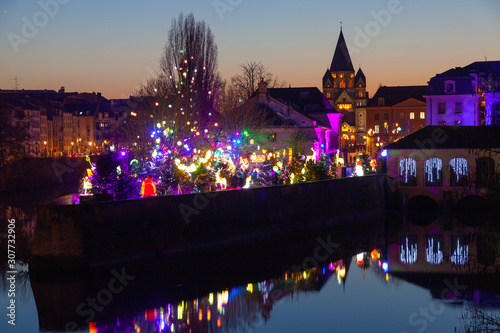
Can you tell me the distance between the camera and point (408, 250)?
3550cm

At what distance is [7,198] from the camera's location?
59594 mm

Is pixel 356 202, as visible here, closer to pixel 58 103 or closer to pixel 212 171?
pixel 212 171

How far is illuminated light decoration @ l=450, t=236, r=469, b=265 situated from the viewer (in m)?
32.2

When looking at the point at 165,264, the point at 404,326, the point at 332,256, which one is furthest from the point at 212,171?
the point at 404,326

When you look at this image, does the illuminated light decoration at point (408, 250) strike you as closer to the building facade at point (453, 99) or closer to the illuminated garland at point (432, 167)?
the illuminated garland at point (432, 167)

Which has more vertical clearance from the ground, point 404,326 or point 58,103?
point 58,103

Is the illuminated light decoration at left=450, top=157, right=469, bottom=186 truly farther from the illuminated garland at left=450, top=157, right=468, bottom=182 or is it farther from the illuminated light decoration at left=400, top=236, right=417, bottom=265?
the illuminated light decoration at left=400, top=236, right=417, bottom=265

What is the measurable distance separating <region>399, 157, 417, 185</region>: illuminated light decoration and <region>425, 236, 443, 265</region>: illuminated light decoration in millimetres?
11722

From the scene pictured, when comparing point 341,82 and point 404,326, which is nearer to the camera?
point 404,326

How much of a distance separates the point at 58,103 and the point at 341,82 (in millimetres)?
71892

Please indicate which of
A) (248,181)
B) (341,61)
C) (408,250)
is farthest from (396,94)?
(408,250)

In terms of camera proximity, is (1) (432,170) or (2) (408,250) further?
(1) (432,170)

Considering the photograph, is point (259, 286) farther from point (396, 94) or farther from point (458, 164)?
point (396, 94)

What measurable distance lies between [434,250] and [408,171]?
15.9 metres
